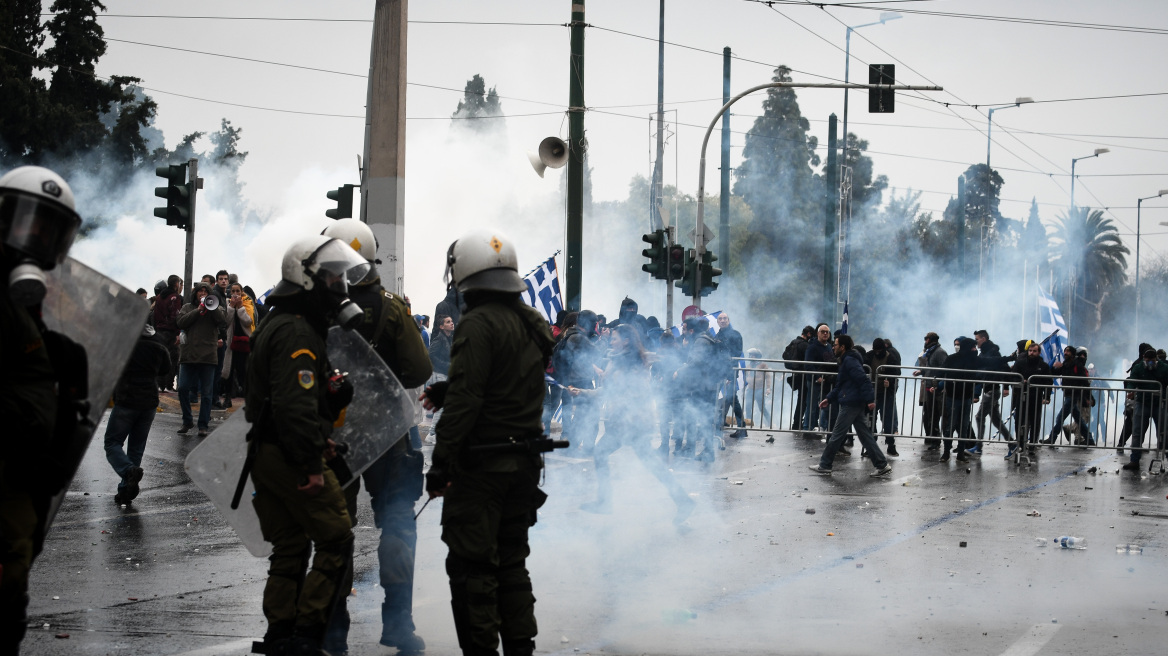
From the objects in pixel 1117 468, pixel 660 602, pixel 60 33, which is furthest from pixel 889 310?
Answer: pixel 660 602

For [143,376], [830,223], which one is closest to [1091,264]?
[830,223]

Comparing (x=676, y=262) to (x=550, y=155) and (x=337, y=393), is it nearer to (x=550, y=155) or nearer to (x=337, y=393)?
(x=550, y=155)

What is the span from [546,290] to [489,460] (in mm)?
11974

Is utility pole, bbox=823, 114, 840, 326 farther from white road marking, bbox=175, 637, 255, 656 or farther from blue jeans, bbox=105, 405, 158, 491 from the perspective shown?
white road marking, bbox=175, 637, 255, 656

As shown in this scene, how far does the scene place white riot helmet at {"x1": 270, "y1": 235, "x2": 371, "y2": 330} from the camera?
14.8 ft

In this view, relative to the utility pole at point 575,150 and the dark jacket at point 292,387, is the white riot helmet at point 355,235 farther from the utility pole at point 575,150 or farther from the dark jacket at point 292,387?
the utility pole at point 575,150

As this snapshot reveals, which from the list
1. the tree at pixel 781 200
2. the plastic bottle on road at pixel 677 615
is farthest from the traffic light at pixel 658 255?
the tree at pixel 781 200

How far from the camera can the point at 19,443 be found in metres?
3.29

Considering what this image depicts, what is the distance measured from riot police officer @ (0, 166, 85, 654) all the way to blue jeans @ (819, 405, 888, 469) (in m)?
9.80

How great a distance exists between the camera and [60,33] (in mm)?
31328

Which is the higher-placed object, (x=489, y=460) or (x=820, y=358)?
(x=489, y=460)

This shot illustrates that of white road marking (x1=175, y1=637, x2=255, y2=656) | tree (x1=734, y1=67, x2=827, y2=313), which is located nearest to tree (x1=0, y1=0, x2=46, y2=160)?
white road marking (x1=175, y1=637, x2=255, y2=656)

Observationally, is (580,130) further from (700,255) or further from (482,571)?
(482,571)

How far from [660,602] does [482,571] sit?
1.90 meters
